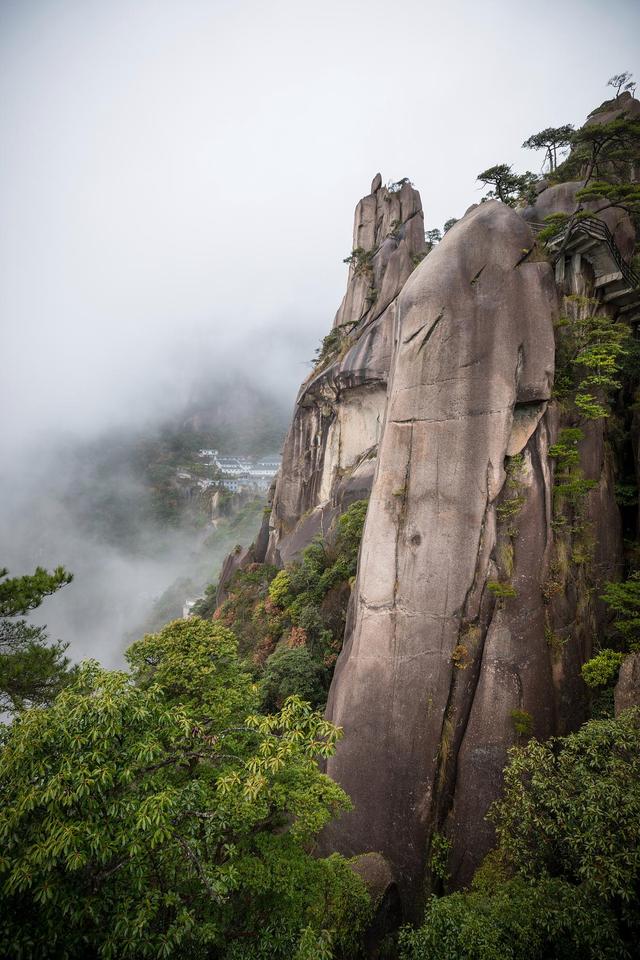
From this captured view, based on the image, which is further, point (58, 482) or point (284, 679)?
point (58, 482)

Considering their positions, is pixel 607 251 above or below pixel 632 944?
above

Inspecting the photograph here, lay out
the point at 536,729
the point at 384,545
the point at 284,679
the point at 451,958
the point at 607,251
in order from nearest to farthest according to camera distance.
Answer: the point at 451,958
the point at 536,729
the point at 384,545
the point at 607,251
the point at 284,679

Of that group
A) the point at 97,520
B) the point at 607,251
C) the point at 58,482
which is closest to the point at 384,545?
the point at 607,251

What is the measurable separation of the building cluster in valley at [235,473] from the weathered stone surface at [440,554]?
253ft

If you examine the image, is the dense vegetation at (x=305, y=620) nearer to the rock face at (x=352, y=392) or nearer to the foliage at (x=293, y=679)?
the foliage at (x=293, y=679)

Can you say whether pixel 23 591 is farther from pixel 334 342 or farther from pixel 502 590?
pixel 334 342

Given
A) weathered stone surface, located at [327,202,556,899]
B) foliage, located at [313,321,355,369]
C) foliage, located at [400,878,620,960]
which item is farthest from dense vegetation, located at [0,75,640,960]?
foliage, located at [313,321,355,369]

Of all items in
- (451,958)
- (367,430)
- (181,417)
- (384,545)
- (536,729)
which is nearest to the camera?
(451,958)

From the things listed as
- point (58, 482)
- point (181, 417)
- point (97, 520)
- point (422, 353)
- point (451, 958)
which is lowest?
point (451, 958)

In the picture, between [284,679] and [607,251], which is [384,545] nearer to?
[284,679]

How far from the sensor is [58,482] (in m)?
116

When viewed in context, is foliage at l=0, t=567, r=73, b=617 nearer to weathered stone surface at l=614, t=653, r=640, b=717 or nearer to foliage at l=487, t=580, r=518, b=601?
foliage at l=487, t=580, r=518, b=601

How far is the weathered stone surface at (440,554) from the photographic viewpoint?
10.9 metres

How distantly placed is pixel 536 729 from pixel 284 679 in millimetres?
9512
